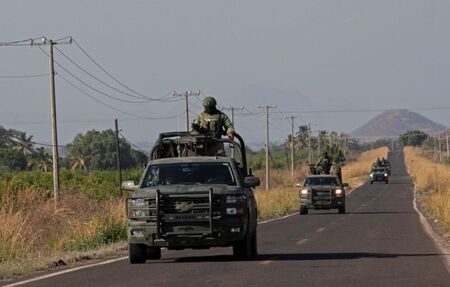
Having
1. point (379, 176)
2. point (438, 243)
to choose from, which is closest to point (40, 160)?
point (379, 176)

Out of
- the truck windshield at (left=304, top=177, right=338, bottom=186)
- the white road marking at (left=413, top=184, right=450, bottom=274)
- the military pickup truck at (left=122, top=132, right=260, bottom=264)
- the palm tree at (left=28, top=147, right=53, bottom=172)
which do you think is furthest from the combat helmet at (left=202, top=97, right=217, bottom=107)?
the palm tree at (left=28, top=147, right=53, bottom=172)

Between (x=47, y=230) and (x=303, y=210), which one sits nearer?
(x=47, y=230)

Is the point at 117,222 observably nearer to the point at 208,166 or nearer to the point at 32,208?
the point at 32,208

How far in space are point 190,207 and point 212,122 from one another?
2.99 m

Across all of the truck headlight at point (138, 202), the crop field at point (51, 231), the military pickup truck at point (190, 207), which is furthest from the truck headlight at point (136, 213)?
the crop field at point (51, 231)

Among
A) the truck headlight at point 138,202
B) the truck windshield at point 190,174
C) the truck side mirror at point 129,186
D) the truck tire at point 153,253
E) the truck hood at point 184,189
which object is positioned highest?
the truck windshield at point 190,174

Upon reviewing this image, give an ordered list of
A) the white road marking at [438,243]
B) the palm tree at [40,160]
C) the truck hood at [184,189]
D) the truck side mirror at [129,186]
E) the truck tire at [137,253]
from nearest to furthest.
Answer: the truck hood at [184,189] < the truck tire at [137,253] < the truck side mirror at [129,186] < the white road marking at [438,243] < the palm tree at [40,160]

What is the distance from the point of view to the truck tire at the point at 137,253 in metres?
18.9

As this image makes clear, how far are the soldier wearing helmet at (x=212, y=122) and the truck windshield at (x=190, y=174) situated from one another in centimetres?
139

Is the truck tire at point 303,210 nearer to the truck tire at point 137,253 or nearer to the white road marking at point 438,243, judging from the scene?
the white road marking at point 438,243

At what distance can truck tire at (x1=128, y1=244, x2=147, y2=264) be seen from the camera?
18922mm

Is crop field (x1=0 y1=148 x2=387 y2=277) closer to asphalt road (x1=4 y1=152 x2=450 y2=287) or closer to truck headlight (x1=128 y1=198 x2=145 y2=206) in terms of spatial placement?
asphalt road (x1=4 y1=152 x2=450 y2=287)

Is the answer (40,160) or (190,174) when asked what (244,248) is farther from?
(40,160)

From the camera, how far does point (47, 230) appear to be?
28.6 m
